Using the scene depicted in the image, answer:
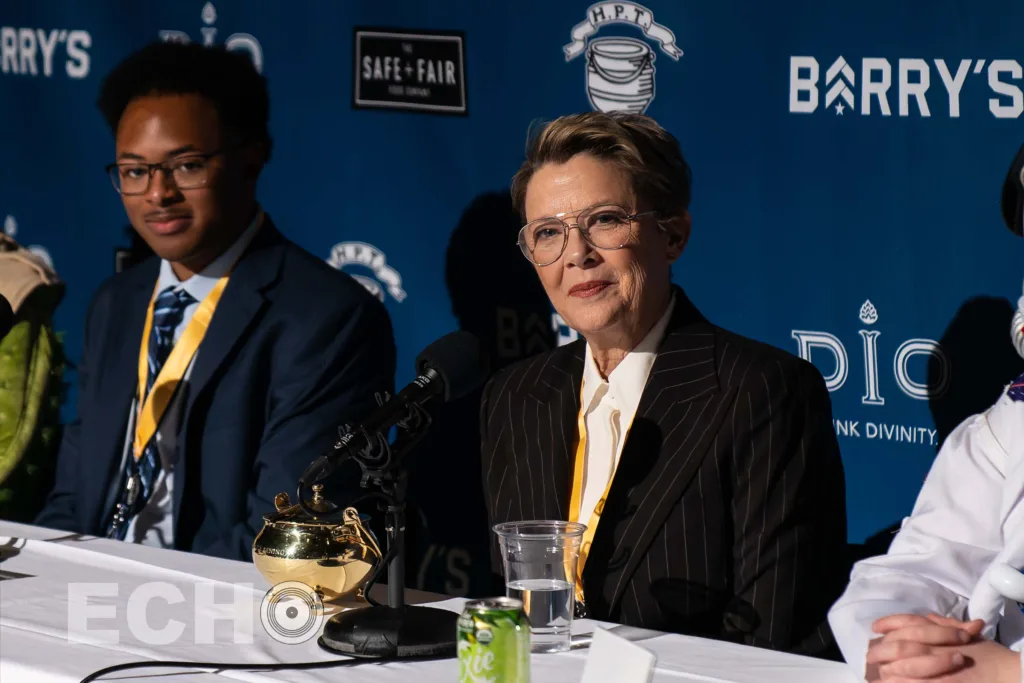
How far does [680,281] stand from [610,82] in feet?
1.49

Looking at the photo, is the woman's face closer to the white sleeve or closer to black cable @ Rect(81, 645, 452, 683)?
the white sleeve

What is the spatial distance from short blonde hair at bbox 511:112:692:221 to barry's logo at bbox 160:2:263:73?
3.84 feet

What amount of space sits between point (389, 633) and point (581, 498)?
0.60 meters

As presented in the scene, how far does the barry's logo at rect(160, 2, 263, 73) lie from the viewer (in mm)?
3299

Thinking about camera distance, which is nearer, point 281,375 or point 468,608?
point 468,608

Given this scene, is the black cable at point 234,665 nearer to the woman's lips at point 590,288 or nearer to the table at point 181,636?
the table at point 181,636

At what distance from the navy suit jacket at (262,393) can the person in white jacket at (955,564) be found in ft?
4.64

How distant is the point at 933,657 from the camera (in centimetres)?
160

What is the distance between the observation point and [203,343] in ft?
10.2

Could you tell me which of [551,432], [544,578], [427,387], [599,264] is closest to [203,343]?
[551,432]

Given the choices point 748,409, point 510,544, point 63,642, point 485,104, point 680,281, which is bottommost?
point 63,642

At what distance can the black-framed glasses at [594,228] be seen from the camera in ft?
7.58

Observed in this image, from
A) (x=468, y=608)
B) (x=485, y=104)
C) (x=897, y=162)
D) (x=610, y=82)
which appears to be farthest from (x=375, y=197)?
(x=468, y=608)

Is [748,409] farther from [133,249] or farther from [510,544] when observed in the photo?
[133,249]
